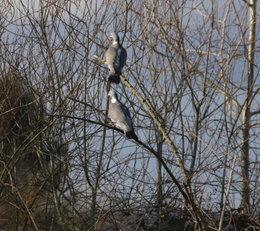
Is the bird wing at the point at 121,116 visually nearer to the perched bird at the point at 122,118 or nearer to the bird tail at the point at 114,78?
the perched bird at the point at 122,118

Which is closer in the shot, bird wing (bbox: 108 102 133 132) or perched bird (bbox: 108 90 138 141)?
perched bird (bbox: 108 90 138 141)

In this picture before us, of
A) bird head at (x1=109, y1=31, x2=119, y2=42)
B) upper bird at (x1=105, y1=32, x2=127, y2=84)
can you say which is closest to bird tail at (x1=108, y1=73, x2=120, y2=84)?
upper bird at (x1=105, y1=32, x2=127, y2=84)

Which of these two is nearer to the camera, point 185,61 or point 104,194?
point 104,194

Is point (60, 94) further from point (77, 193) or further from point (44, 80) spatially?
point (77, 193)

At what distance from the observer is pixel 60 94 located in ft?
22.6

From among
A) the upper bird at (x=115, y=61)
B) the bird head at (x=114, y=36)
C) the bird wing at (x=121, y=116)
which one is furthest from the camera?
the bird head at (x=114, y=36)

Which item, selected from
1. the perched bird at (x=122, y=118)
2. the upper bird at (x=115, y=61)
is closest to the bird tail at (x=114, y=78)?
the upper bird at (x=115, y=61)

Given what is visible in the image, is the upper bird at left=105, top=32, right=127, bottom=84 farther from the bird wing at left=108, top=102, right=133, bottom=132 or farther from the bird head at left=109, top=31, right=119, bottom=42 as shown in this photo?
the bird wing at left=108, top=102, right=133, bottom=132

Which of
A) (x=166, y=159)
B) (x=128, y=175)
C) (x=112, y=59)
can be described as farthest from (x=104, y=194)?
(x=112, y=59)

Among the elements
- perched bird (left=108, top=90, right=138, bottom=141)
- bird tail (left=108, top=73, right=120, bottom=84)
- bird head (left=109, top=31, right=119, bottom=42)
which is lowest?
perched bird (left=108, top=90, right=138, bottom=141)

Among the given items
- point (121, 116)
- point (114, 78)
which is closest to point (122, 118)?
point (121, 116)

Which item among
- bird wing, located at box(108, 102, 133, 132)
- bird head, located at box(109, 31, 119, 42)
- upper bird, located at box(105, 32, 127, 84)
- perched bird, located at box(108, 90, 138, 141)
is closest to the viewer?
perched bird, located at box(108, 90, 138, 141)

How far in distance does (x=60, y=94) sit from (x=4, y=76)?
1.77 meters

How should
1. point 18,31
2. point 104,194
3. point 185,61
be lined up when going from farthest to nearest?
point 18,31 → point 185,61 → point 104,194
